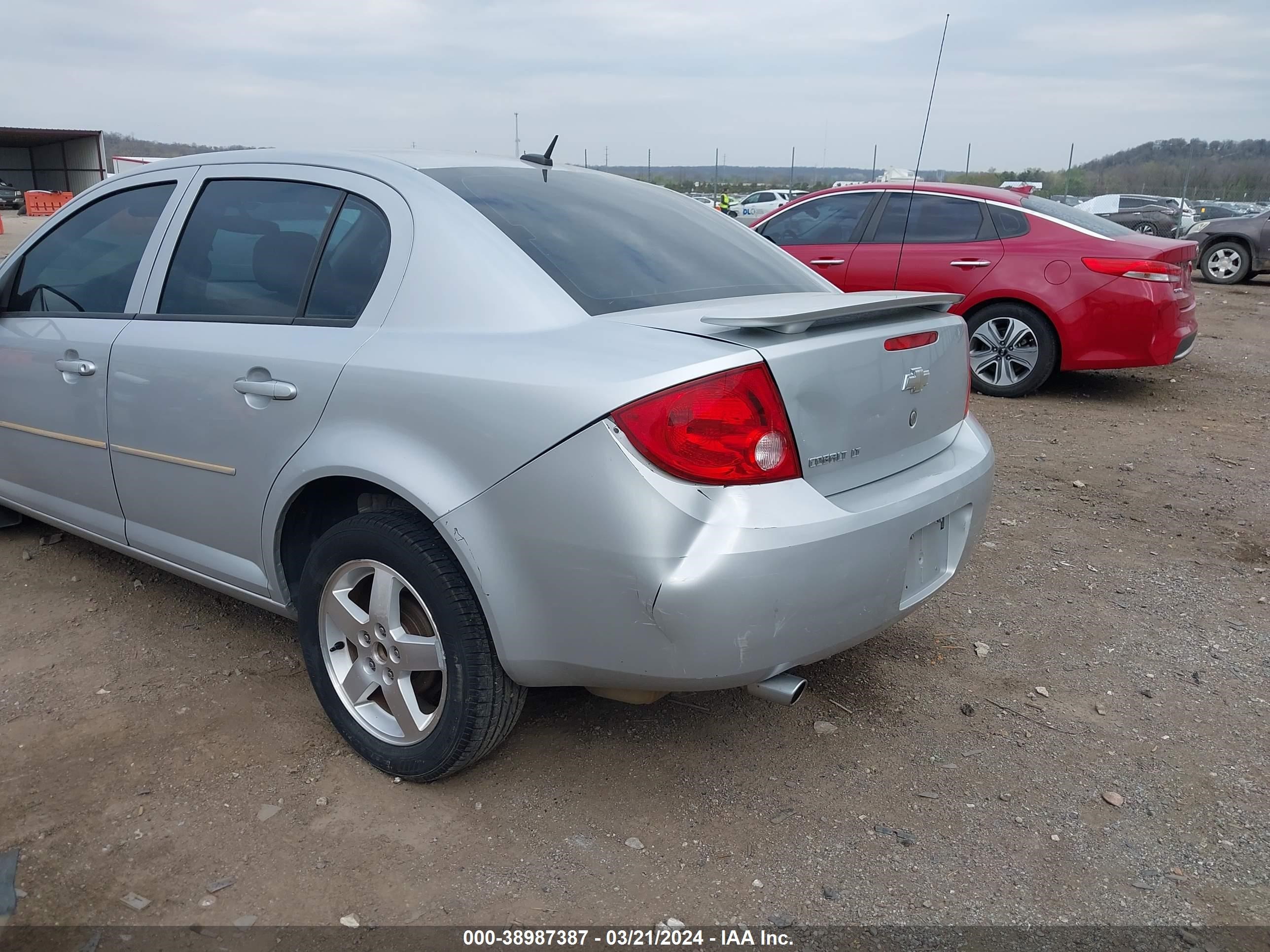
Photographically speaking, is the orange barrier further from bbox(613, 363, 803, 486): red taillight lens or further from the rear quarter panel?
bbox(613, 363, 803, 486): red taillight lens

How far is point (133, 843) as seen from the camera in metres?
2.30

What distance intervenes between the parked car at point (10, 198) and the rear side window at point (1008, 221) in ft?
131

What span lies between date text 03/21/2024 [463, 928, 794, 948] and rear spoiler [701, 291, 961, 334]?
1.31m

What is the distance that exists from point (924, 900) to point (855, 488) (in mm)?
939

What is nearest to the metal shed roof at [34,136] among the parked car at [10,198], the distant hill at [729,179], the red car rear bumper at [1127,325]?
the parked car at [10,198]

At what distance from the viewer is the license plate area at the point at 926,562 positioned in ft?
7.66

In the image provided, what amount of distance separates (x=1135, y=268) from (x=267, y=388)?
19.9 ft

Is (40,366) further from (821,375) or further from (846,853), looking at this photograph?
(846,853)

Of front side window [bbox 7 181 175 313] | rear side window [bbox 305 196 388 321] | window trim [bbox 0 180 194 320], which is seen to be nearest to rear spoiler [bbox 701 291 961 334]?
rear side window [bbox 305 196 388 321]

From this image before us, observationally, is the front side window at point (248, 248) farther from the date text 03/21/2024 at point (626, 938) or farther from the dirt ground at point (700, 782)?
the date text 03/21/2024 at point (626, 938)

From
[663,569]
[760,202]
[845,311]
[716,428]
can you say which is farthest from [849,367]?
[760,202]

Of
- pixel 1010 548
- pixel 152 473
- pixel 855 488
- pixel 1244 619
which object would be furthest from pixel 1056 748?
pixel 152 473

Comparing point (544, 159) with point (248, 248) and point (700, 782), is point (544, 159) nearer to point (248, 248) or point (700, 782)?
point (248, 248)

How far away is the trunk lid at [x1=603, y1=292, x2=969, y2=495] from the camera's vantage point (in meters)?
2.11
